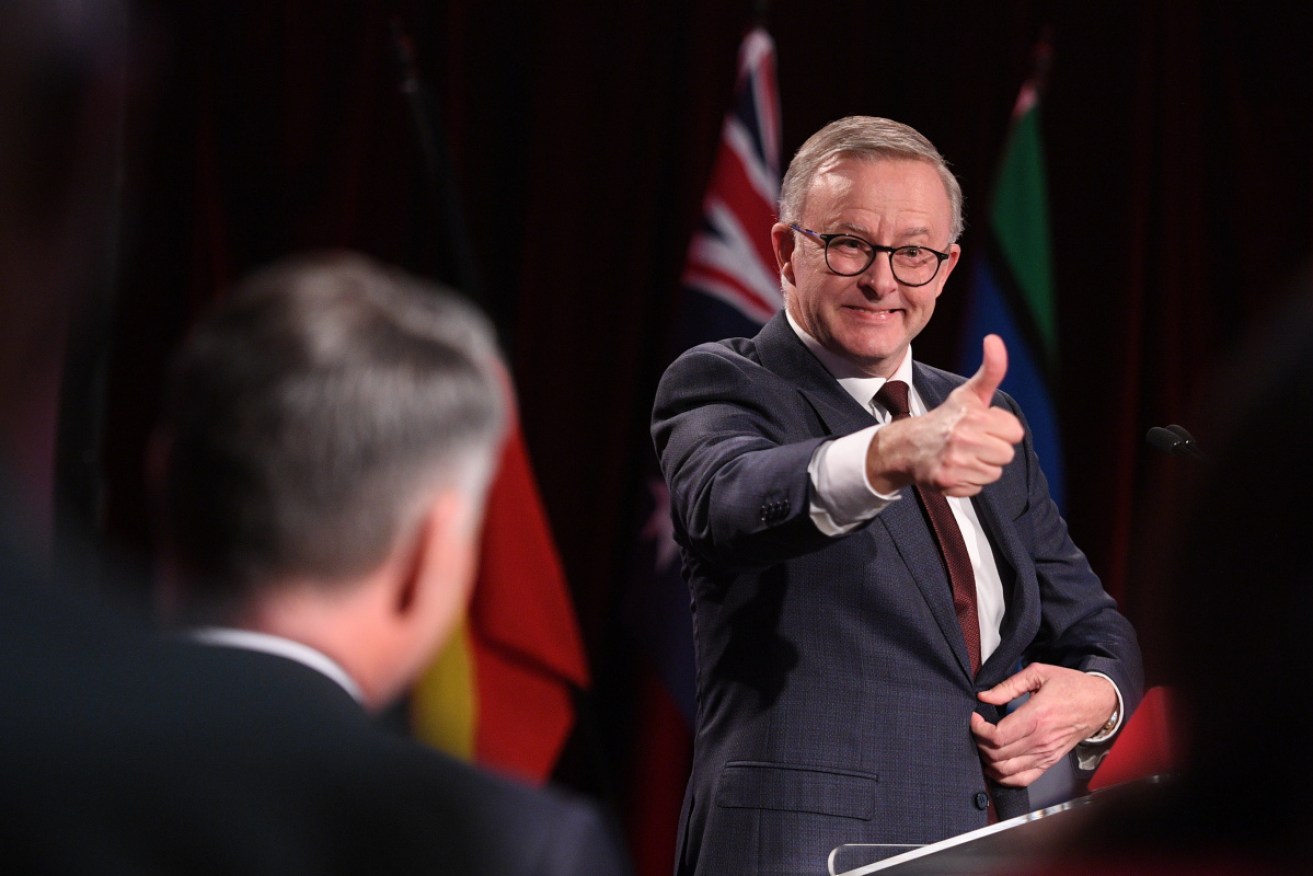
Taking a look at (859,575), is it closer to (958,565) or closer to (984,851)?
(958,565)

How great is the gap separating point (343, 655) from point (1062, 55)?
12.8 ft

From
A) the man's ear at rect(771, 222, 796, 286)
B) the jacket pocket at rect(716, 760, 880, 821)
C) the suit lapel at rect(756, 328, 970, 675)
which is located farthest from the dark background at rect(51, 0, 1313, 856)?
the jacket pocket at rect(716, 760, 880, 821)

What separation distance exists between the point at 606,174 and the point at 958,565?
235 cm

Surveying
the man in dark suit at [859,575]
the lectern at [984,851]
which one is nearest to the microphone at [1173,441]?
the man in dark suit at [859,575]

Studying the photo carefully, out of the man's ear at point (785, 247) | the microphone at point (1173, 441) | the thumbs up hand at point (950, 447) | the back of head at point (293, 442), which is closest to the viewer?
the back of head at point (293, 442)

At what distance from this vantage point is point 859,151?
2115 millimetres

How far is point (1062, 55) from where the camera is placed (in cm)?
427

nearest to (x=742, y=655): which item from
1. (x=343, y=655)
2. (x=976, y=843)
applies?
(x=976, y=843)

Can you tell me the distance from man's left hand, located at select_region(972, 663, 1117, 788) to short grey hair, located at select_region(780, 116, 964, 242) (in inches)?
26.7

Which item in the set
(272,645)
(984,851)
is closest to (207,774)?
(272,645)

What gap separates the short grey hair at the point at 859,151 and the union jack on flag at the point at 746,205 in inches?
61.9

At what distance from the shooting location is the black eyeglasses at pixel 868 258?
2.10m

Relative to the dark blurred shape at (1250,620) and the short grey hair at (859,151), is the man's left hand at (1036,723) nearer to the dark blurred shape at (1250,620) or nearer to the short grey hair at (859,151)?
the short grey hair at (859,151)

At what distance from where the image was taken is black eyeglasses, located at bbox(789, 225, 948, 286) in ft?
6.88
